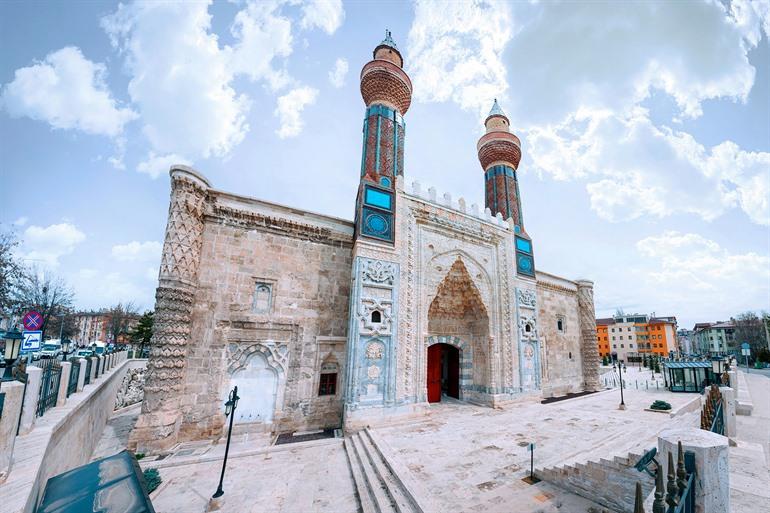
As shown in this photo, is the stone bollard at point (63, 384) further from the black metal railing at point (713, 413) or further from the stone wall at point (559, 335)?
the stone wall at point (559, 335)

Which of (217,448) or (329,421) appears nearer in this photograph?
(217,448)

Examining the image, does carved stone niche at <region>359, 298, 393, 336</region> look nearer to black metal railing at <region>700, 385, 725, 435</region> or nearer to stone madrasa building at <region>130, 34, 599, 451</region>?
stone madrasa building at <region>130, 34, 599, 451</region>

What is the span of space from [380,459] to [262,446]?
10.4 feet

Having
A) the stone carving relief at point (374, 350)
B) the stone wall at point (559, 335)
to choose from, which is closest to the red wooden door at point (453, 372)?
the stone wall at point (559, 335)

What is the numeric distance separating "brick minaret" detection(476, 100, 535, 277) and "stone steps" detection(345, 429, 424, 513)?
11.2 m

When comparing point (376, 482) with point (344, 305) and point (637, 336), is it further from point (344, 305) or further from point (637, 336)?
point (637, 336)

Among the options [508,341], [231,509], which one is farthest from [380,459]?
[508,341]

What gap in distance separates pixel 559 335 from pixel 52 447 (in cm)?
1842

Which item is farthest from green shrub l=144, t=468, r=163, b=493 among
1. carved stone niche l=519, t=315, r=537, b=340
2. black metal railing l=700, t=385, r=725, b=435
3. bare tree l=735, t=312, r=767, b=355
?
bare tree l=735, t=312, r=767, b=355

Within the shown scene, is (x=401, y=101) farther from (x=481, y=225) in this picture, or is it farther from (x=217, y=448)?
(x=217, y=448)

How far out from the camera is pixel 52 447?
4.49m

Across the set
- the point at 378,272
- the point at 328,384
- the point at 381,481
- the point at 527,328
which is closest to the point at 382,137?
the point at 378,272

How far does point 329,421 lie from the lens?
925 cm

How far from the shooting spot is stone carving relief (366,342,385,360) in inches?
362
